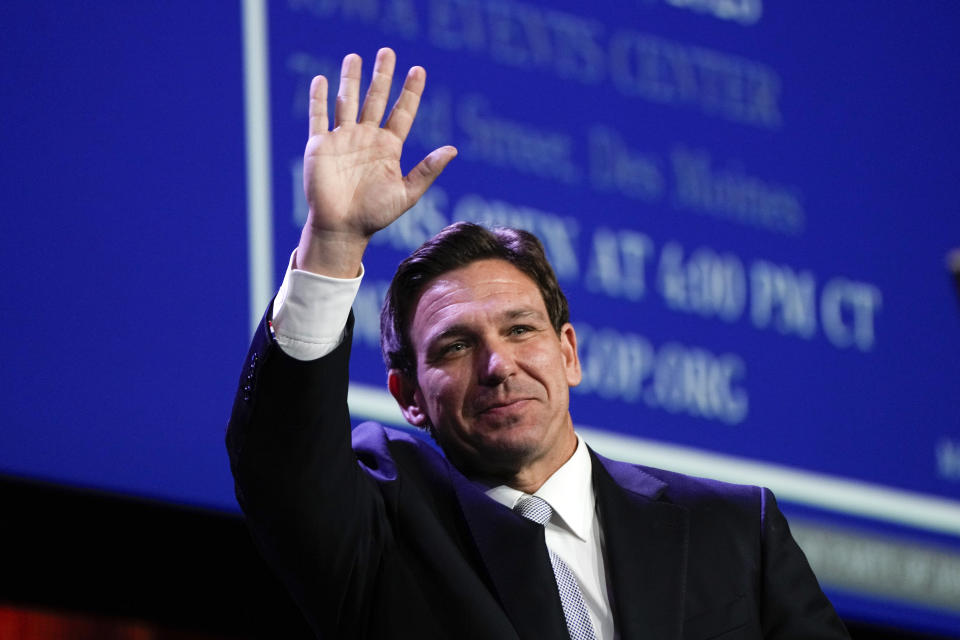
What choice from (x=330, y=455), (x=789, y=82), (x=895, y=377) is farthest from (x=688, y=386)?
(x=330, y=455)

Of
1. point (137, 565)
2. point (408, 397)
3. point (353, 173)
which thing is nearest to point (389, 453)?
point (408, 397)

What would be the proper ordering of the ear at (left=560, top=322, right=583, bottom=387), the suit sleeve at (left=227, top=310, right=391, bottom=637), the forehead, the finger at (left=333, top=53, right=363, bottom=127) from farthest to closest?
the ear at (left=560, top=322, right=583, bottom=387) < the forehead < the finger at (left=333, top=53, right=363, bottom=127) < the suit sleeve at (left=227, top=310, right=391, bottom=637)

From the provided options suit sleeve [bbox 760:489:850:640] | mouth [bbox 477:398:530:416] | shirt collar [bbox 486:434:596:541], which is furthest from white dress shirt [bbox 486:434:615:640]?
suit sleeve [bbox 760:489:850:640]

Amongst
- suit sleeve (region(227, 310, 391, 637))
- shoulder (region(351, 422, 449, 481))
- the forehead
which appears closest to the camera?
suit sleeve (region(227, 310, 391, 637))

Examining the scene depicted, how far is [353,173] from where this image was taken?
1.71 meters

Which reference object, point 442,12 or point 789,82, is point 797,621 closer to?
point 442,12

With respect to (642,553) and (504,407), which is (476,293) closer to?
(504,407)

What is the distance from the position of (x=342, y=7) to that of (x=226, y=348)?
2.51ft

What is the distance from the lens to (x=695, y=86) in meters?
3.40

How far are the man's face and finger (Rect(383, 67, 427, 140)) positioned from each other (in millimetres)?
286

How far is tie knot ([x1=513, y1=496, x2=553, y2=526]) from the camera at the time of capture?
73.2 inches

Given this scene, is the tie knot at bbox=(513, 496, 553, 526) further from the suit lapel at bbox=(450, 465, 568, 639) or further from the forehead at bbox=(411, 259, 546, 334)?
the forehead at bbox=(411, 259, 546, 334)

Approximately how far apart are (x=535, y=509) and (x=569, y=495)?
57mm

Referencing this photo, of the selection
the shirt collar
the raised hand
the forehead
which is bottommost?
the shirt collar
